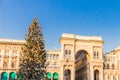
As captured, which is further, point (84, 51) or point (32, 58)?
point (84, 51)

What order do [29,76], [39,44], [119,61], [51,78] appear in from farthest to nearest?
1. [119,61]
2. [51,78]
3. [39,44]
4. [29,76]

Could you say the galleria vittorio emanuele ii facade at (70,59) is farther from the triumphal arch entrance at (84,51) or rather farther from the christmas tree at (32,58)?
the christmas tree at (32,58)

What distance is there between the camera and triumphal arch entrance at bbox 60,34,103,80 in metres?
74.3

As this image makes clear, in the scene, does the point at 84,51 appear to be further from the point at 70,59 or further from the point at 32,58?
the point at 32,58

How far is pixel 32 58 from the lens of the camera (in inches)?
A: 1570

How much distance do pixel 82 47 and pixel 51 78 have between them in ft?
52.7

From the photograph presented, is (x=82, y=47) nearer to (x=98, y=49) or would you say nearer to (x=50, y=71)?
(x=98, y=49)

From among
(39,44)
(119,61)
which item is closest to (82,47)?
(119,61)

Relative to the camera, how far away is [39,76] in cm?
4009

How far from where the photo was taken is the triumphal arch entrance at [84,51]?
74.3 metres

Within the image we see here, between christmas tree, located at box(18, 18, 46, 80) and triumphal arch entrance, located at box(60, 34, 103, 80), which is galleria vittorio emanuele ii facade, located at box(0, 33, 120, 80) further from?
christmas tree, located at box(18, 18, 46, 80)

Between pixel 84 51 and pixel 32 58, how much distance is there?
1632 inches

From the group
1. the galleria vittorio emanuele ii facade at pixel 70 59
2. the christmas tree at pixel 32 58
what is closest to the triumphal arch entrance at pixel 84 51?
the galleria vittorio emanuele ii facade at pixel 70 59

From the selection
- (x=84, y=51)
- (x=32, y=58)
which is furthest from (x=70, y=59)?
(x=32, y=58)
